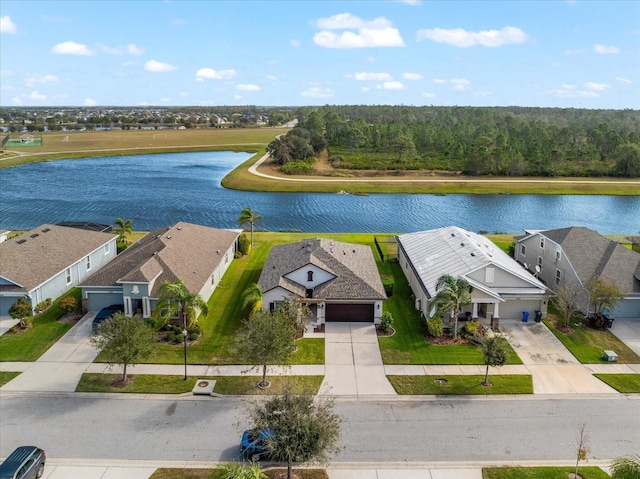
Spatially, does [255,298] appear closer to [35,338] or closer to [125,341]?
[125,341]

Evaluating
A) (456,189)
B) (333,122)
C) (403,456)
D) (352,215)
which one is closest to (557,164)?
(456,189)

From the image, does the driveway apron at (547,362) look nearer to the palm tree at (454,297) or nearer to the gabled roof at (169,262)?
the palm tree at (454,297)

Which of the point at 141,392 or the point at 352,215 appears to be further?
the point at 352,215

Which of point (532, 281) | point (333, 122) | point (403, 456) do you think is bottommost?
point (403, 456)

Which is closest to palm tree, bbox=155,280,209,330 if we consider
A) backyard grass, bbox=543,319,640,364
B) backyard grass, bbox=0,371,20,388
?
backyard grass, bbox=0,371,20,388

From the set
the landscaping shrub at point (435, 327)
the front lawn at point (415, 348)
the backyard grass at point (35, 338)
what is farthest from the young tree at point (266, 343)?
the backyard grass at point (35, 338)

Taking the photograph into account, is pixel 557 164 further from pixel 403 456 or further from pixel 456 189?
pixel 403 456
